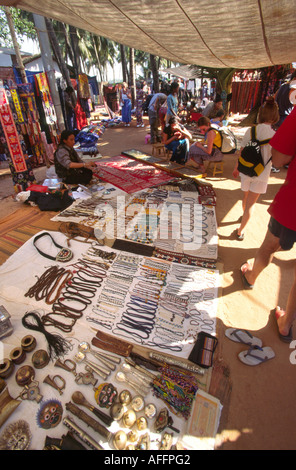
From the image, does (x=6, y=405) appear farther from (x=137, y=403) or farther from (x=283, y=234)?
(x=283, y=234)

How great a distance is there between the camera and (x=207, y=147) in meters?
5.42

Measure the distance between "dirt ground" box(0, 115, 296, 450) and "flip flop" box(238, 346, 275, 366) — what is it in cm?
4

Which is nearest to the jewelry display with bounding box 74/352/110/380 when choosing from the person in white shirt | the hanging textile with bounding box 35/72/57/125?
the hanging textile with bounding box 35/72/57/125

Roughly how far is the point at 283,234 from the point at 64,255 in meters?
2.53

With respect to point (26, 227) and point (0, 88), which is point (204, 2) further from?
point (0, 88)

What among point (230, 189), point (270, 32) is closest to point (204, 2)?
point (270, 32)

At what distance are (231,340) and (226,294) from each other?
596 millimetres

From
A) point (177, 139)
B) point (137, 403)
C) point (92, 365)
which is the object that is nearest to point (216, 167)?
point (177, 139)

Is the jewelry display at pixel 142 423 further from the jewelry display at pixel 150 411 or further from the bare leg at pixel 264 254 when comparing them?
the bare leg at pixel 264 254

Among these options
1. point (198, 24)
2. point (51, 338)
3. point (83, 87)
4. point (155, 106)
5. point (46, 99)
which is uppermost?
point (83, 87)

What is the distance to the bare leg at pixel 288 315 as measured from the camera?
6.87 ft

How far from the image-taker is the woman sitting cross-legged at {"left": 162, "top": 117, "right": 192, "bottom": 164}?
621 centimetres

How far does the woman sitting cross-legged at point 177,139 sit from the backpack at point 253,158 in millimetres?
3557
